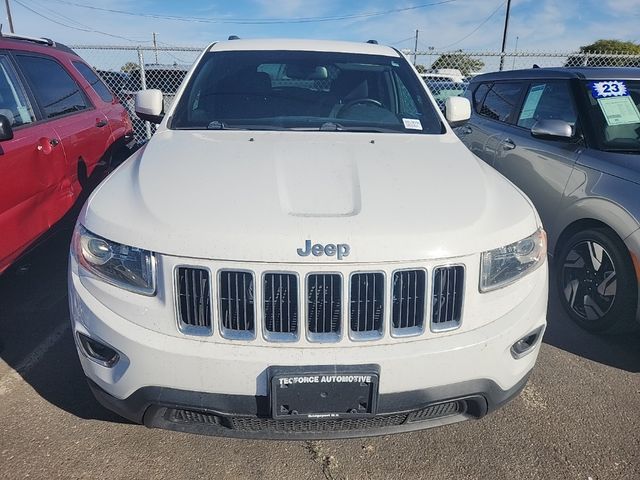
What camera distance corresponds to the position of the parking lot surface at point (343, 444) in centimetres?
228

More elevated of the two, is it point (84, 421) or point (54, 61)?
point (54, 61)

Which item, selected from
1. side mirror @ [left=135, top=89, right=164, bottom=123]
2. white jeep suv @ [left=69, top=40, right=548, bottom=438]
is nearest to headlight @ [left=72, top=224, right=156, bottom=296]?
white jeep suv @ [left=69, top=40, right=548, bottom=438]

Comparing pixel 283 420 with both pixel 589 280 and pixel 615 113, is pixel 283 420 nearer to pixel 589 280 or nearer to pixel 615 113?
pixel 589 280

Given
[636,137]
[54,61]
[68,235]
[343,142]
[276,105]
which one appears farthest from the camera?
[68,235]

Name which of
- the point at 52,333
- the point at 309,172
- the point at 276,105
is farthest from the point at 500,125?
the point at 52,333

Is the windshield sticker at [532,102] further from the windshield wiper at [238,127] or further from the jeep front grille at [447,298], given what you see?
the jeep front grille at [447,298]

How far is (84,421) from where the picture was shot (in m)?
2.55

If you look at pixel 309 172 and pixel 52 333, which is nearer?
pixel 309 172

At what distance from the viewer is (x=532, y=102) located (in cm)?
448

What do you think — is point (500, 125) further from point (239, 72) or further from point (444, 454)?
point (444, 454)

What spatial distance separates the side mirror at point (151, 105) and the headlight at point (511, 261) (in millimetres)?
2396

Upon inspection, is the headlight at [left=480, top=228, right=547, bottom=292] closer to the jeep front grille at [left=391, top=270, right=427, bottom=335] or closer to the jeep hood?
the jeep hood

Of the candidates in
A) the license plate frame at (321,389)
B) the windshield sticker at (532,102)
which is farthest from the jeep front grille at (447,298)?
the windshield sticker at (532,102)

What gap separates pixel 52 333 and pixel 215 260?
6.87ft
